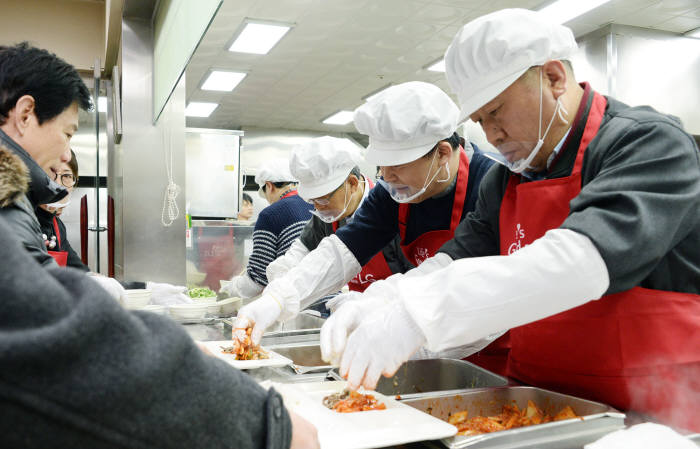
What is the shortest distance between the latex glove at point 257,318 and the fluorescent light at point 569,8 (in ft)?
16.8

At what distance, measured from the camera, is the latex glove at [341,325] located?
1.54 metres

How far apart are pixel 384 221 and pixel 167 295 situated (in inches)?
64.2

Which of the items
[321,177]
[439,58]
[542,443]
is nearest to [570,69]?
[542,443]

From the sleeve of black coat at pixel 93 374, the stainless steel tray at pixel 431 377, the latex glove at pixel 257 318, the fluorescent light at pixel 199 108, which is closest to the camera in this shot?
the sleeve of black coat at pixel 93 374

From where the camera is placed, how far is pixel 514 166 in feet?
5.45

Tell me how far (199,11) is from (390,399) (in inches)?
58.2

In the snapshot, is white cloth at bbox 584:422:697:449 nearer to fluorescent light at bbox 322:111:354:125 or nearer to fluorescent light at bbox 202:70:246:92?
fluorescent light at bbox 202:70:246:92

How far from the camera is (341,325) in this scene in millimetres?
1586

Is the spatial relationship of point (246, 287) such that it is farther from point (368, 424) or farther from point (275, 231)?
point (368, 424)

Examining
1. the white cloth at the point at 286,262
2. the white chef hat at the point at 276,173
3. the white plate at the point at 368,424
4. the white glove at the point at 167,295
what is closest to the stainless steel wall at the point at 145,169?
the white glove at the point at 167,295

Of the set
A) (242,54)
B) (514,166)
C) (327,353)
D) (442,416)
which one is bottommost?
(442,416)

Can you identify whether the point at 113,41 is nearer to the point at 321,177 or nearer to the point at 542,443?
the point at 321,177

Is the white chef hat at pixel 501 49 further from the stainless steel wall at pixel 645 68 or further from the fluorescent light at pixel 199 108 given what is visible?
the fluorescent light at pixel 199 108

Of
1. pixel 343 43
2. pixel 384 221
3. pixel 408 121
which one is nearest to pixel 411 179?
pixel 408 121
